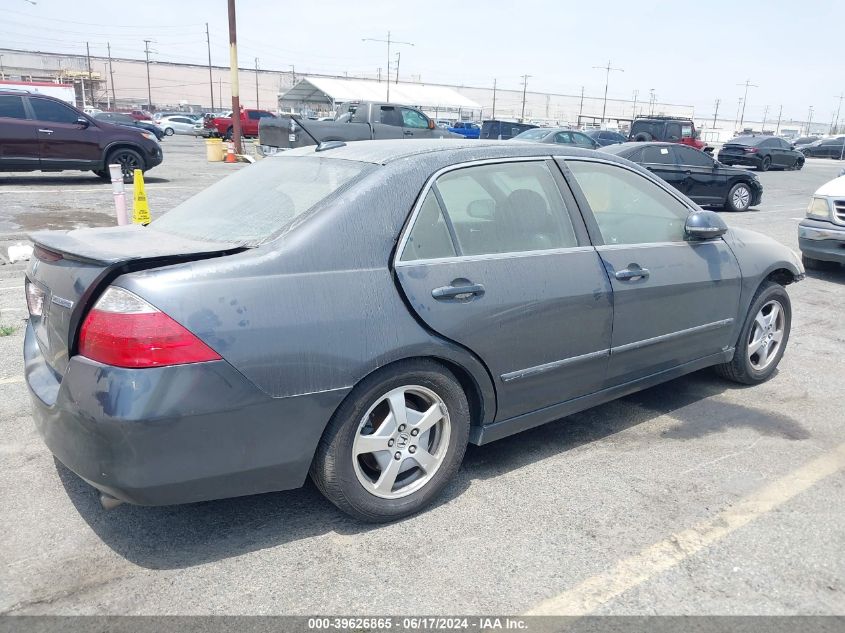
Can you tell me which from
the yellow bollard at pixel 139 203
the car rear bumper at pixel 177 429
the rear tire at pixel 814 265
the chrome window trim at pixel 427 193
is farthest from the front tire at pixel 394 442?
the rear tire at pixel 814 265

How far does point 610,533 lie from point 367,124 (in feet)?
52.2

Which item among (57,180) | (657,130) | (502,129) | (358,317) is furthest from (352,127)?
(358,317)

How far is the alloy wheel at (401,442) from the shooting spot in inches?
114

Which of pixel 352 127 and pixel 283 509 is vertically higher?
pixel 352 127

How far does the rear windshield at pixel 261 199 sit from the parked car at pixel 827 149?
170ft

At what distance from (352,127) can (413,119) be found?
351 cm

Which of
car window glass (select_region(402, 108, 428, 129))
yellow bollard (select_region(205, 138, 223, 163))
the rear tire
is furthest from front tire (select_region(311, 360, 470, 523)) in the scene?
yellow bollard (select_region(205, 138, 223, 163))

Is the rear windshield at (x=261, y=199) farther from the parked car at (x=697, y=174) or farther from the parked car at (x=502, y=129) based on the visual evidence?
the parked car at (x=502, y=129)

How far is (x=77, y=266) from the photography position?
2680mm

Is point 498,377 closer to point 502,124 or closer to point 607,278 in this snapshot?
point 607,278

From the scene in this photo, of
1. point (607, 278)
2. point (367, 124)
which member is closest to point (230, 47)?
point (367, 124)

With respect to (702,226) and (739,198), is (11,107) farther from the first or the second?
(739,198)

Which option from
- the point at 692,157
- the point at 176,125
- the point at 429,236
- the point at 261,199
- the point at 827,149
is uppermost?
the point at 261,199

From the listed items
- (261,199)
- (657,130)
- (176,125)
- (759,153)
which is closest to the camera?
(261,199)
